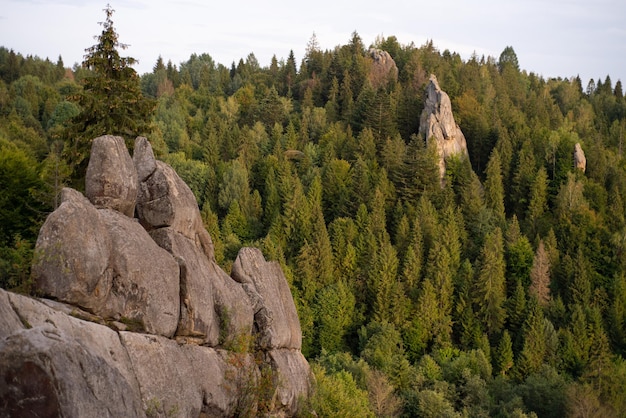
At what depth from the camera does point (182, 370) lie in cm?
2333

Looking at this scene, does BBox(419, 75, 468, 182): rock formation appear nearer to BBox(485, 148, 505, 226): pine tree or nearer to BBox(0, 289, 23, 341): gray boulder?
BBox(485, 148, 505, 226): pine tree

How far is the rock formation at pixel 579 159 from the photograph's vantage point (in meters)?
120

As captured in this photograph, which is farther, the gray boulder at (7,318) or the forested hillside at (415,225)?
the forested hillside at (415,225)

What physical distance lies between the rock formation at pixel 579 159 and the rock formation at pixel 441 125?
17.3 m

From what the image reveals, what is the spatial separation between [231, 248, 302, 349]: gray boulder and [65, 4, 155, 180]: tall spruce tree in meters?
8.26

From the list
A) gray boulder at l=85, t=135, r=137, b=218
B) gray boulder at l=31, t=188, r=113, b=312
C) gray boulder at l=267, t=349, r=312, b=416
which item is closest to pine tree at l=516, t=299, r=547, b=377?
gray boulder at l=267, t=349, r=312, b=416

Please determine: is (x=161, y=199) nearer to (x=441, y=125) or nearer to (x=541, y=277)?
(x=541, y=277)

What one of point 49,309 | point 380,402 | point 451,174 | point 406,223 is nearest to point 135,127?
point 49,309

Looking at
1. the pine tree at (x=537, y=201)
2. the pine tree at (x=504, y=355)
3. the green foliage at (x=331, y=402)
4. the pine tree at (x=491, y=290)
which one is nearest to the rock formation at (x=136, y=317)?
the green foliage at (x=331, y=402)

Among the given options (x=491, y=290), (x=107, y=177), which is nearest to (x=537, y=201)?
(x=491, y=290)

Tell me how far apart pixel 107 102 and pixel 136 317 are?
1543cm

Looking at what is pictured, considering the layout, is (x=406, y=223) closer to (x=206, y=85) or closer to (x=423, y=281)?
(x=423, y=281)

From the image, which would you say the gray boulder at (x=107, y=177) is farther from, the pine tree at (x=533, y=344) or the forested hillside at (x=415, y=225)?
the pine tree at (x=533, y=344)

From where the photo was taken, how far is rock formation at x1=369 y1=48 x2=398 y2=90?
510ft
